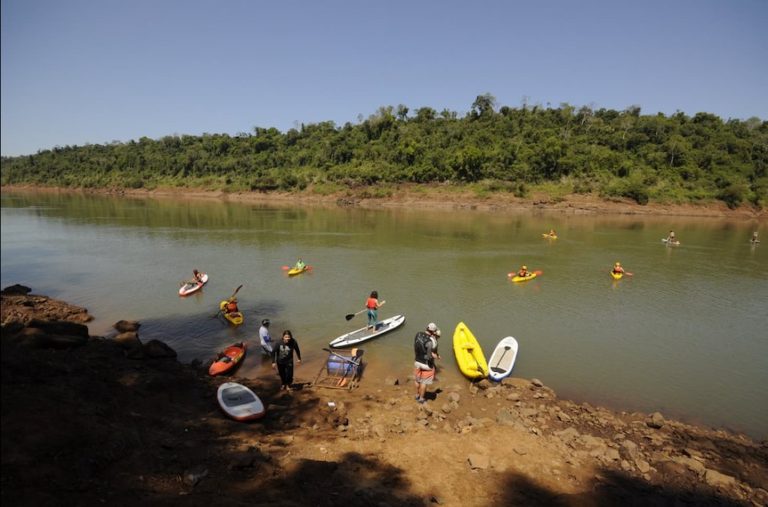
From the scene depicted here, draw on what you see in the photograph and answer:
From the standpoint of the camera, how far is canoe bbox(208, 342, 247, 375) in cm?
1177

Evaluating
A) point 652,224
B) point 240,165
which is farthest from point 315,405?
point 240,165

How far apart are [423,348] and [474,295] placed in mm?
12316

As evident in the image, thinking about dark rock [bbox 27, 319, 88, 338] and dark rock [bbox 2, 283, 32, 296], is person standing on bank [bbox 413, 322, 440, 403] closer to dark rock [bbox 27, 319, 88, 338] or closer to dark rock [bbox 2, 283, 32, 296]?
dark rock [bbox 27, 319, 88, 338]

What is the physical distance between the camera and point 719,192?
64.9m

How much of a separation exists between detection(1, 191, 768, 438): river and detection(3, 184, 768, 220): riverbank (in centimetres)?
2174

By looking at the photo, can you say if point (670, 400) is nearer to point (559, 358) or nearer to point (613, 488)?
point (559, 358)

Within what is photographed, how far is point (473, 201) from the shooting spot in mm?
71375

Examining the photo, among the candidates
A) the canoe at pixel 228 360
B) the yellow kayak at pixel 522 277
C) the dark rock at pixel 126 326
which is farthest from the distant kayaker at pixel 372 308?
the yellow kayak at pixel 522 277

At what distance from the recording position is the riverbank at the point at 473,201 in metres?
64.0

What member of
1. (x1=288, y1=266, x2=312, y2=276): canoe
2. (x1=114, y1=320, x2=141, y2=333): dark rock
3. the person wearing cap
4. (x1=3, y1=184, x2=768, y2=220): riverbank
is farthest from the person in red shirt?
(x1=3, y1=184, x2=768, y2=220): riverbank

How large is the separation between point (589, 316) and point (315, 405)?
14.3 meters

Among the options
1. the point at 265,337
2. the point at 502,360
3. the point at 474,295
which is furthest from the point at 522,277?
the point at 265,337

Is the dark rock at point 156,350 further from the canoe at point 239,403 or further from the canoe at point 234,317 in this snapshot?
the canoe at point 234,317

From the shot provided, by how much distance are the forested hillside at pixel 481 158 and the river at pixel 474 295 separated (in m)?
29.8
